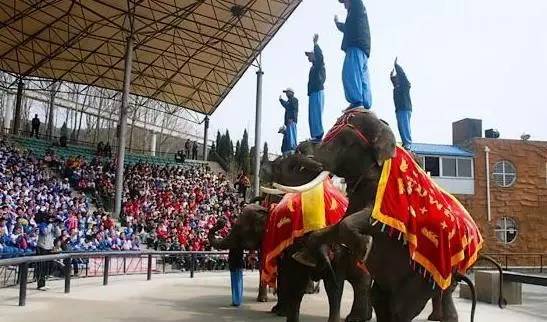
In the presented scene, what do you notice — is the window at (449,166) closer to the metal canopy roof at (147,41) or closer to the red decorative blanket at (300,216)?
the metal canopy roof at (147,41)

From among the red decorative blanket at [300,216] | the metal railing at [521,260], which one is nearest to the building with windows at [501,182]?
the metal railing at [521,260]

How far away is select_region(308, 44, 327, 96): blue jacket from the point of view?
34.2ft

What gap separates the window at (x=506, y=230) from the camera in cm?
2964

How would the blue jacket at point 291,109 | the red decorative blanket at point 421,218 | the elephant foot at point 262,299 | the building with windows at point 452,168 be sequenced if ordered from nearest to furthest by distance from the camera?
the red decorative blanket at point 421,218 → the elephant foot at point 262,299 → the blue jacket at point 291,109 → the building with windows at point 452,168

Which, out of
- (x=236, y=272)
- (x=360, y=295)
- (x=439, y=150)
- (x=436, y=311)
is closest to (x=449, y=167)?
(x=439, y=150)

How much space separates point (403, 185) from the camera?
5434 millimetres

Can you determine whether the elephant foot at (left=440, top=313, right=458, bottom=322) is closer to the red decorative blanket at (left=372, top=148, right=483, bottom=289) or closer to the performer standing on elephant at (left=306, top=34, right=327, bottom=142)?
the red decorative blanket at (left=372, top=148, right=483, bottom=289)

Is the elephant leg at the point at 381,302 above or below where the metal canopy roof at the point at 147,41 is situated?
below

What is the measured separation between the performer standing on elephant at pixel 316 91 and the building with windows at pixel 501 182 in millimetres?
20262

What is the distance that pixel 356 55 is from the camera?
6945 millimetres

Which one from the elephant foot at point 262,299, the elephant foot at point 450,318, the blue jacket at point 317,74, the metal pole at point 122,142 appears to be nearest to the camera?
the elephant foot at point 450,318

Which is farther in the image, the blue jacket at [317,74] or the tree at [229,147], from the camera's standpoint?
the tree at [229,147]

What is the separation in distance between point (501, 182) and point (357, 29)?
1030 inches

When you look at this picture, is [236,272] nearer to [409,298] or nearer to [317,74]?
[317,74]
